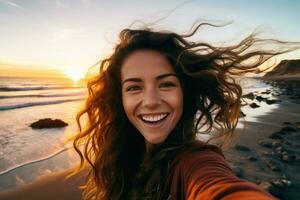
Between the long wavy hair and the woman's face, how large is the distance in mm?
97

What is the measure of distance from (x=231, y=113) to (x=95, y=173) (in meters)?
1.62

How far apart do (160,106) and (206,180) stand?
0.98 m

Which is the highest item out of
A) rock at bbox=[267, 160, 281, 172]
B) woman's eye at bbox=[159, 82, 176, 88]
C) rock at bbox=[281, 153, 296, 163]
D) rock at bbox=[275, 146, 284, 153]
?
woman's eye at bbox=[159, 82, 176, 88]

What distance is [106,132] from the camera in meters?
3.27

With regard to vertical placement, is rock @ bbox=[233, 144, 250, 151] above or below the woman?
below

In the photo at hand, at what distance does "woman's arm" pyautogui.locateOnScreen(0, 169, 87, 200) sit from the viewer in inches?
189

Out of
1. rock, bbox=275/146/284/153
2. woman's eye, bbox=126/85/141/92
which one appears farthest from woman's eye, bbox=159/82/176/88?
rock, bbox=275/146/284/153

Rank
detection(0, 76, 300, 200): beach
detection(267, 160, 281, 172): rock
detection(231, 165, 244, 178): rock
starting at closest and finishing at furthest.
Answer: detection(0, 76, 300, 200): beach < detection(231, 165, 244, 178): rock < detection(267, 160, 281, 172): rock

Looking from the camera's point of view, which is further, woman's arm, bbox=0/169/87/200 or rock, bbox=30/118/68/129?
rock, bbox=30/118/68/129

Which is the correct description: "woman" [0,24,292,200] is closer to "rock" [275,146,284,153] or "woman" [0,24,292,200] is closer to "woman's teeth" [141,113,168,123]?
"woman's teeth" [141,113,168,123]

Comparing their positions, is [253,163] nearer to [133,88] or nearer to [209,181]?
[133,88]

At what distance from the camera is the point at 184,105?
2.67 m

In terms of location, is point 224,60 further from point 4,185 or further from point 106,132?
point 4,185

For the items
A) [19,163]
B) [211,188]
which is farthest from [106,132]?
[19,163]
